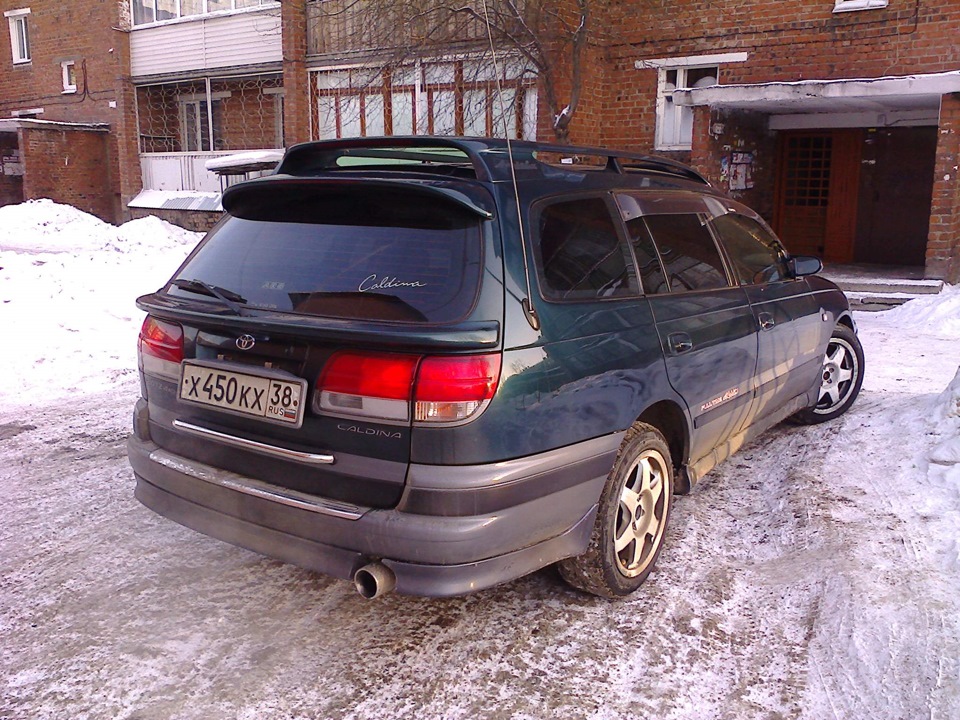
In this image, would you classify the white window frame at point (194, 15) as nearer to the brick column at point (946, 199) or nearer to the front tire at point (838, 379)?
the brick column at point (946, 199)

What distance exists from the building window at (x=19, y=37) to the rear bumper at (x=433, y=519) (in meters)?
26.5

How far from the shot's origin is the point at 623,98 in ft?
50.3

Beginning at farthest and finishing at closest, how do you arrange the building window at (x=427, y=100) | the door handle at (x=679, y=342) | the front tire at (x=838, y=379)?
the building window at (x=427, y=100), the front tire at (x=838, y=379), the door handle at (x=679, y=342)

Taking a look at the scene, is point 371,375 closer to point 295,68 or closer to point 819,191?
point 819,191

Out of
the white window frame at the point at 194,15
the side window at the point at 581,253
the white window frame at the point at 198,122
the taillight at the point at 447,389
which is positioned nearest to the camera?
the taillight at the point at 447,389

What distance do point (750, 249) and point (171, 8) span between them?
20608mm

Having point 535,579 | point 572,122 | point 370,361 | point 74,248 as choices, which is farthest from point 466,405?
point 74,248

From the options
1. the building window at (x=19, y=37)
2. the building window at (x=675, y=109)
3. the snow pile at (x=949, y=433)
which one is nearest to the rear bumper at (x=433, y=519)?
the snow pile at (x=949, y=433)

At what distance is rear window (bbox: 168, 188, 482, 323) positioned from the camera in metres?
2.89

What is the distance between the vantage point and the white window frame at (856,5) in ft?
41.9

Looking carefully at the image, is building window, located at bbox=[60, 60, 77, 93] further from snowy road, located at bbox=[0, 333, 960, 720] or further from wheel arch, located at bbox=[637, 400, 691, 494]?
wheel arch, located at bbox=[637, 400, 691, 494]

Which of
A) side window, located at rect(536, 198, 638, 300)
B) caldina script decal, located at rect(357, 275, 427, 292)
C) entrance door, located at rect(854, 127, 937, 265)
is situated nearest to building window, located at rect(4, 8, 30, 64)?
entrance door, located at rect(854, 127, 937, 265)

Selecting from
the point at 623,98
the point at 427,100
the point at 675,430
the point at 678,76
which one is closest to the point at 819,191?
the point at 678,76

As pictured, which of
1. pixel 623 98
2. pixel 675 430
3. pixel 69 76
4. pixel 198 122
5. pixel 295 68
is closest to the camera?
pixel 675 430
